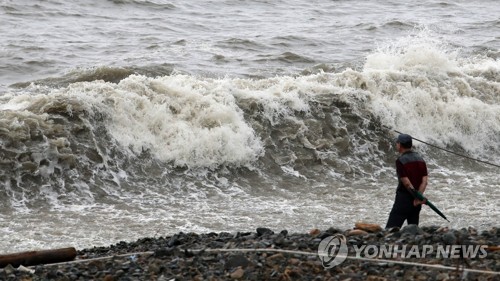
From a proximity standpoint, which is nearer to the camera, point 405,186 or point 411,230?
point 411,230

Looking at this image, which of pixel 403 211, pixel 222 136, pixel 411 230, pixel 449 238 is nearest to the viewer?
pixel 449 238

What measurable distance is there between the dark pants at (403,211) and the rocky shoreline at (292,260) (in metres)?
0.67

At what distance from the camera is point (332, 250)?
8.28 m

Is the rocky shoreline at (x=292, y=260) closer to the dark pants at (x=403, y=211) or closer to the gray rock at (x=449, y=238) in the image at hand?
the gray rock at (x=449, y=238)

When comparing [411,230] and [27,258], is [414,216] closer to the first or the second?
[411,230]

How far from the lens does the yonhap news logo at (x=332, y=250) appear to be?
795 centimetres

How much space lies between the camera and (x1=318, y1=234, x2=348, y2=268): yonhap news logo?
7953 millimetres

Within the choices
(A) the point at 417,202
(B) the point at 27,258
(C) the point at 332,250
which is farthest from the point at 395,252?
(B) the point at 27,258

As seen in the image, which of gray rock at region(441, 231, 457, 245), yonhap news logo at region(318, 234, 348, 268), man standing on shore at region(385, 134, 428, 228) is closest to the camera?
yonhap news logo at region(318, 234, 348, 268)

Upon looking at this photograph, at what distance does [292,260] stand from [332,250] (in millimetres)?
481

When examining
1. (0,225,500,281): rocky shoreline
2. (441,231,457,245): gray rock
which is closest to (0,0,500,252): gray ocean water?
(0,225,500,281): rocky shoreline

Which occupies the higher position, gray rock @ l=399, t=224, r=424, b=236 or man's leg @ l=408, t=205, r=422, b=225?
gray rock @ l=399, t=224, r=424, b=236

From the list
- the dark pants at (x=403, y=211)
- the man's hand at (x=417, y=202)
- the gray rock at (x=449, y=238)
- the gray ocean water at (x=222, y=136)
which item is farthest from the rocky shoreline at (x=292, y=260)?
the gray ocean water at (x=222, y=136)

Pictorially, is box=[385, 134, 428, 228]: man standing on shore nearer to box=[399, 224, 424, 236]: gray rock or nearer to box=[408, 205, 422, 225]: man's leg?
box=[408, 205, 422, 225]: man's leg
